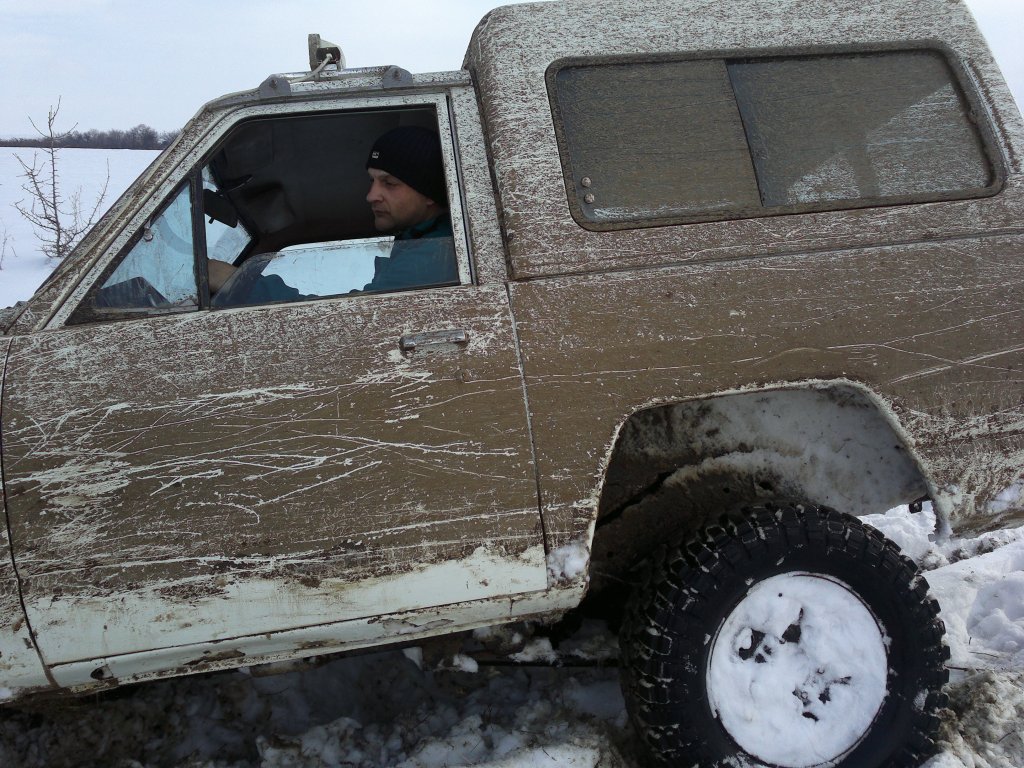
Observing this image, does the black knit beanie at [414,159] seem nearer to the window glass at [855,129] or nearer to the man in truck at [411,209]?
the man in truck at [411,209]

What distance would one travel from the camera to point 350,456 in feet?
5.84

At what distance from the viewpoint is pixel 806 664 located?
2023 millimetres

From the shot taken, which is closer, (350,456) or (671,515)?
(350,456)

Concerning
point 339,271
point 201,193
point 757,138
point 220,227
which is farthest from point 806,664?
point 220,227

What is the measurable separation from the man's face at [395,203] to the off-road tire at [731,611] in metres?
1.43

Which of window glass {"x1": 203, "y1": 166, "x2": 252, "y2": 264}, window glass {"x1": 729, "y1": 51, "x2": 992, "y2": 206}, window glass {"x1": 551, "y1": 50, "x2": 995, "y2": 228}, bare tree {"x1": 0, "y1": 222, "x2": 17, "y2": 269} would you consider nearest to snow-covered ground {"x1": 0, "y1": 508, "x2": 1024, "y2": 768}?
window glass {"x1": 203, "y1": 166, "x2": 252, "y2": 264}

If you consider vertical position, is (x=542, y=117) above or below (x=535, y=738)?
above

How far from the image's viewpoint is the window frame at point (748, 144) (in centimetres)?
198

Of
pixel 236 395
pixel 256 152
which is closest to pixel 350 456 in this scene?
pixel 236 395

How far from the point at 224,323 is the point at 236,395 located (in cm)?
20

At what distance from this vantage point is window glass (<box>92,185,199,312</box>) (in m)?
1.90

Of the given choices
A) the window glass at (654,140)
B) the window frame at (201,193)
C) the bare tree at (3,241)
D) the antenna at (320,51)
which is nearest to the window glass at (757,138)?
the window glass at (654,140)

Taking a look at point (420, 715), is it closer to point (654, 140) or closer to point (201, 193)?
point (201, 193)

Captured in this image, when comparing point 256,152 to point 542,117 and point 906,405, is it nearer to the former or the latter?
point 542,117
